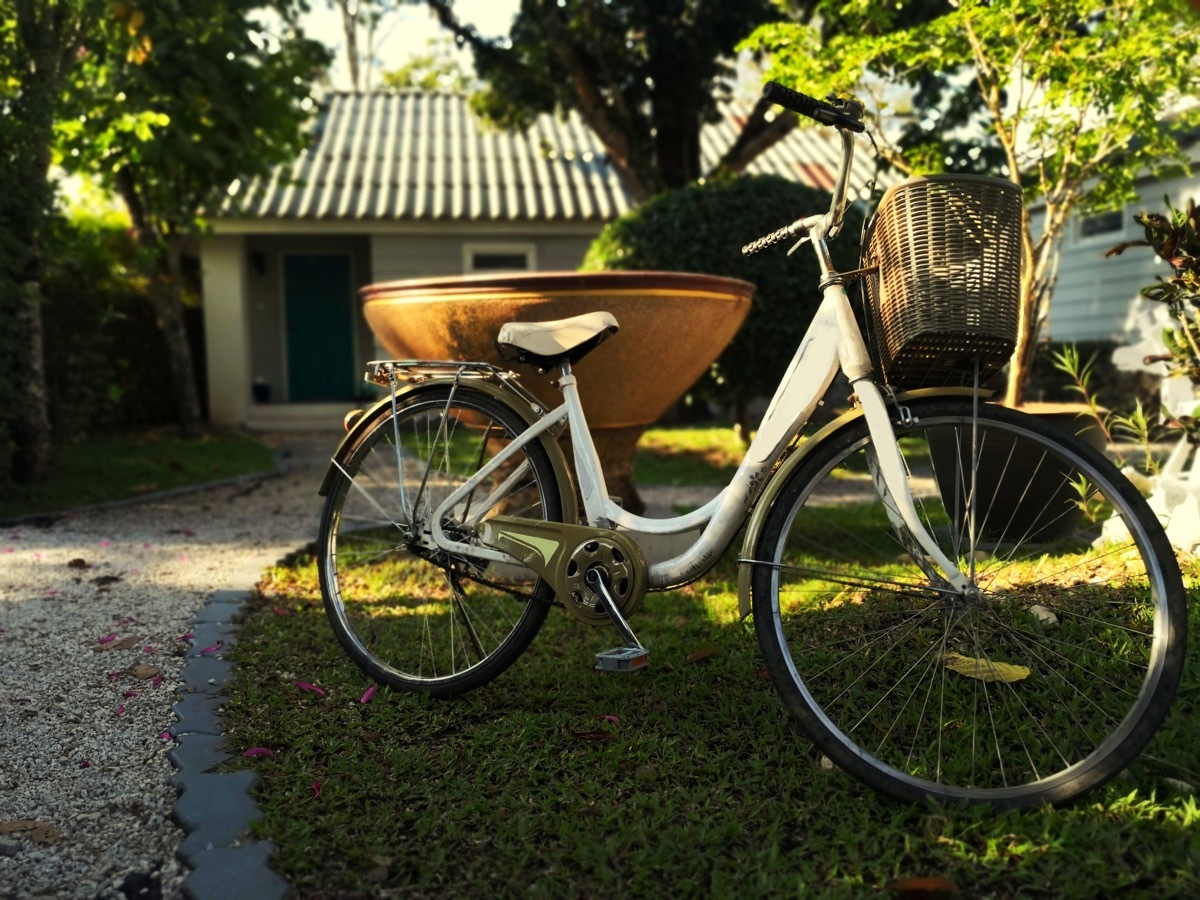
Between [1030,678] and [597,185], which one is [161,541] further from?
[597,185]

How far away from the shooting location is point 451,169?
14.0 metres

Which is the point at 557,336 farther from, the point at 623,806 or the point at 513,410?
the point at 623,806

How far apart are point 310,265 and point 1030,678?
1280 cm

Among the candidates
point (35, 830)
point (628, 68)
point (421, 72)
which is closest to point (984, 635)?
point (35, 830)

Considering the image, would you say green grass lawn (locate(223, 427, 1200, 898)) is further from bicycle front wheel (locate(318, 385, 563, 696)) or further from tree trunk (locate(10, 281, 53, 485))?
tree trunk (locate(10, 281, 53, 485))

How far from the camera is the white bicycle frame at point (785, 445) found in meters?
2.12

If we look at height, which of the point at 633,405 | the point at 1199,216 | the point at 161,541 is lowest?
the point at 161,541

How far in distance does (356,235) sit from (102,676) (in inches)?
453

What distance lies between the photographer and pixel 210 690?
9.36 ft

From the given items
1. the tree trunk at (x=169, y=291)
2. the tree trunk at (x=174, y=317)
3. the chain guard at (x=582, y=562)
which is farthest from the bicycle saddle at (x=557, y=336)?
the tree trunk at (x=174, y=317)

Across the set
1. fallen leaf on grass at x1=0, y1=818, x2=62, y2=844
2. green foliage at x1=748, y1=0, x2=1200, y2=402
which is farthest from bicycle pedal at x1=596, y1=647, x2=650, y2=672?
green foliage at x1=748, y1=0, x2=1200, y2=402

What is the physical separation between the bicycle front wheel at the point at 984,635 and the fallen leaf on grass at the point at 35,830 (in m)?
1.54

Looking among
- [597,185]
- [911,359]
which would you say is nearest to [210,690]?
[911,359]

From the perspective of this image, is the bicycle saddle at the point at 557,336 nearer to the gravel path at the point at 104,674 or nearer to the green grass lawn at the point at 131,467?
the gravel path at the point at 104,674
